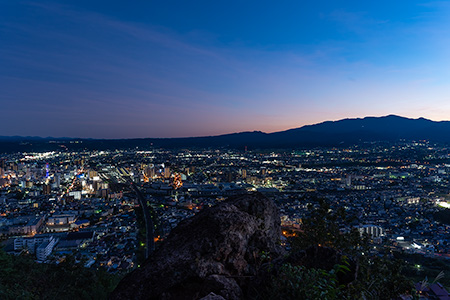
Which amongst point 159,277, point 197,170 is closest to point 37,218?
point 159,277

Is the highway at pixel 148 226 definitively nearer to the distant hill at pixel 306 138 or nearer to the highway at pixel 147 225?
the highway at pixel 147 225

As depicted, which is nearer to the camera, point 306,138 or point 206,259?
point 206,259

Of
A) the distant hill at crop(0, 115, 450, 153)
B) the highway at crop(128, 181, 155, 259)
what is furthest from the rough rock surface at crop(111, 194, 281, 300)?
the distant hill at crop(0, 115, 450, 153)

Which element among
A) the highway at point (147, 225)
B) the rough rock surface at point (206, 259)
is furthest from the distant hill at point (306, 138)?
the rough rock surface at point (206, 259)

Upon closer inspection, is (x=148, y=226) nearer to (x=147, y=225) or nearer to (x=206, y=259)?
(x=147, y=225)

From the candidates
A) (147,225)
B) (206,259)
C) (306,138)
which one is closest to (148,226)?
(147,225)

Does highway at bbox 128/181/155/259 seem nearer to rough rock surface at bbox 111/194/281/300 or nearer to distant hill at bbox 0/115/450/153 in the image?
rough rock surface at bbox 111/194/281/300

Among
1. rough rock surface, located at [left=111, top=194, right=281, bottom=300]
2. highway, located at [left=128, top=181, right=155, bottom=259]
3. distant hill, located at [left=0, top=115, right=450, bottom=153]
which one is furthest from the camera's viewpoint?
distant hill, located at [left=0, top=115, right=450, bottom=153]
